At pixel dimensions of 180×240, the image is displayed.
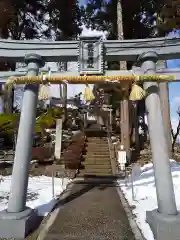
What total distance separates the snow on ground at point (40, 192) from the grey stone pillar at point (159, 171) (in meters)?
2.57

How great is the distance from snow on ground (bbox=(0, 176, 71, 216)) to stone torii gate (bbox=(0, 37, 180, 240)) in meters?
1.19

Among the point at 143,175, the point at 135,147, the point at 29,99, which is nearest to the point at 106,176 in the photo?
the point at 143,175

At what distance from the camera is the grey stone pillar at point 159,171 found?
12.5ft

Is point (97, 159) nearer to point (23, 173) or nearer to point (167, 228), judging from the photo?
point (23, 173)

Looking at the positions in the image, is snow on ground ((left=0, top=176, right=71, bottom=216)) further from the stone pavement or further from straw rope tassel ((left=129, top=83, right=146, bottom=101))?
straw rope tassel ((left=129, top=83, right=146, bottom=101))

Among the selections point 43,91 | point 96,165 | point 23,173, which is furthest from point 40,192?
point 96,165

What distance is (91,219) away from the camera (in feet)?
16.2

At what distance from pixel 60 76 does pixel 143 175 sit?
19.5ft

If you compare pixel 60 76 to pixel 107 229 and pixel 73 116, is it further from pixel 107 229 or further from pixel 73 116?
pixel 73 116

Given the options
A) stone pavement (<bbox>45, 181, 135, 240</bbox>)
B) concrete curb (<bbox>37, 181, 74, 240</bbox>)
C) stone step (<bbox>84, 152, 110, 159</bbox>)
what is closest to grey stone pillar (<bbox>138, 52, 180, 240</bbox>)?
stone pavement (<bbox>45, 181, 135, 240</bbox>)

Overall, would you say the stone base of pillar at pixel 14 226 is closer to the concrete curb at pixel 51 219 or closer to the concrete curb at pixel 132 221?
the concrete curb at pixel 51 219

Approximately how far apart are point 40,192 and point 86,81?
4096 mm

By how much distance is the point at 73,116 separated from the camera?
20375mm

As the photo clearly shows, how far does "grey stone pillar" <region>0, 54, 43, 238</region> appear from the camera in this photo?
4.11 m
